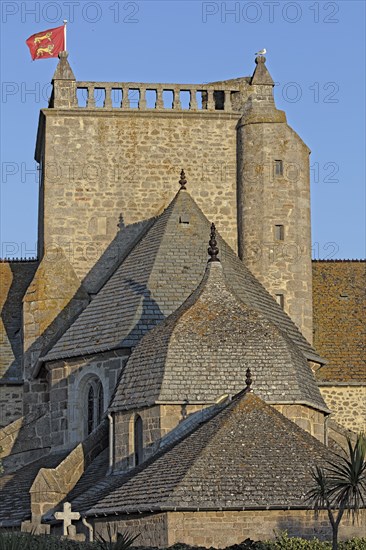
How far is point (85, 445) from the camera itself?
3619 cm

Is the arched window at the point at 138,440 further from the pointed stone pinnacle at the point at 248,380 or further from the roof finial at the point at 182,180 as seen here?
the roof finial at the point at 182,180

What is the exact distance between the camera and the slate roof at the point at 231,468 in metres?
28.2

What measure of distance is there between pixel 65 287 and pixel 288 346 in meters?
9.50

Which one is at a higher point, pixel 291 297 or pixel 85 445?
pixel 291 297

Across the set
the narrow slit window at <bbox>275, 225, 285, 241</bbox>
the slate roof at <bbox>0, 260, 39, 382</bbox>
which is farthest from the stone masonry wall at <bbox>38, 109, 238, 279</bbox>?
the slate roof at <bbox>0, 260, 39, 382</bbox>

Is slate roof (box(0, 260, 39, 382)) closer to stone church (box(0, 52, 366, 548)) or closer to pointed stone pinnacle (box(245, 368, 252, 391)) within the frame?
stone church (box(0, 52, 366, 548))

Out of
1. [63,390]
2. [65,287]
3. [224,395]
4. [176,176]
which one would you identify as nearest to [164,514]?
[224,395]

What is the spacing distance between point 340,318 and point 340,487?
19.2m

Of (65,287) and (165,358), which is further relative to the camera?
(65,287)

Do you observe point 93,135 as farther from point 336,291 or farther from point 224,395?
point 224,395

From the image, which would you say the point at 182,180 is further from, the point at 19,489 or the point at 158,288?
the point at 19,489

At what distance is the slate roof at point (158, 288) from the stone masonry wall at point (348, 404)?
2537mm

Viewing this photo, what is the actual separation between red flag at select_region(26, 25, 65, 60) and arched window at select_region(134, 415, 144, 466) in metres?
15.1

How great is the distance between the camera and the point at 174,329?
34500mm
